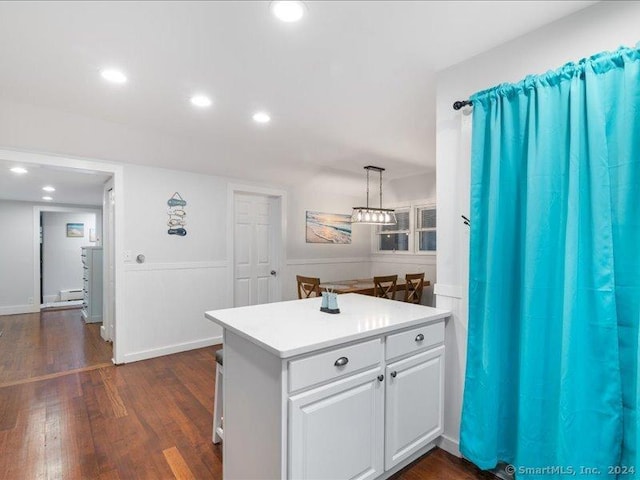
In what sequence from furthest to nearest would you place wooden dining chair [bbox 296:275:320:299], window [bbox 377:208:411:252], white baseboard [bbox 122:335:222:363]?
window [bbox 377:208:411:252] → wooden dining chair [bbox 296:275:320:299] → white baseboard [bbox 122:335:222:363]

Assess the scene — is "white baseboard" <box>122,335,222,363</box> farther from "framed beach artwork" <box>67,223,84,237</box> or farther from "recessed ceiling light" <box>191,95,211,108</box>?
"framed beach artwork" <box>67,223,84,237</box>

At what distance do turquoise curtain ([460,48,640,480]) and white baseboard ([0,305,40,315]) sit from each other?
7.54m

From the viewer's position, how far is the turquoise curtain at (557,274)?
1360 mm

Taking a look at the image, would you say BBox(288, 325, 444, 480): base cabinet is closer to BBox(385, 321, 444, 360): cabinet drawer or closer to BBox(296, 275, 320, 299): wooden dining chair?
BBox(385, 321, 444, 360): cabinet drawer

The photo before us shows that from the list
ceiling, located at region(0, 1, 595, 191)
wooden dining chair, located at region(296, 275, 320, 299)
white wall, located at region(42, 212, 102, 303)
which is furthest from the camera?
white wall, located at region(42, 212, 102, 303)

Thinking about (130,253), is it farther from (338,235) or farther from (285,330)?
(338,235)

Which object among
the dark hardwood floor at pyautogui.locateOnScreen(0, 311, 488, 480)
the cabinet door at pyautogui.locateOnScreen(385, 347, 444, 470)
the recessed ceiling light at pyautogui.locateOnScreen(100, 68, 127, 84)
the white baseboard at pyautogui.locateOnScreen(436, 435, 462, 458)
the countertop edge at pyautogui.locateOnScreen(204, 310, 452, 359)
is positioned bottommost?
the dark hardwood floor at pyautogui.locateOnScreen(0, 311, 488, 480)

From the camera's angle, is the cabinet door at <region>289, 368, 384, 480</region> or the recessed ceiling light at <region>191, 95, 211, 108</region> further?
the recessed ceiling light at <region>191, 95, 211, 108</region>

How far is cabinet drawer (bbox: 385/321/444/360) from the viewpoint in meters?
1.69

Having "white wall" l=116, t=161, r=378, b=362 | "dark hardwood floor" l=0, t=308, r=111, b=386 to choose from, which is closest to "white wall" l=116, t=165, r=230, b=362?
"white wall" l=116, t=161, r=378, b=362

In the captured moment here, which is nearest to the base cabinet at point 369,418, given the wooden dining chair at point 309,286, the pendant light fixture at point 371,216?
the wooden dining chair at point 309,286

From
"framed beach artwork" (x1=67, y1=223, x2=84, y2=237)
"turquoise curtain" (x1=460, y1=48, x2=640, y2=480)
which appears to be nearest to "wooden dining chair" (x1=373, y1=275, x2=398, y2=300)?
"turquoise curtain" (x1=460, y1=48, x2=640, y2=480)

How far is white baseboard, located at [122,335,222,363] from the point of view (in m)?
3.54

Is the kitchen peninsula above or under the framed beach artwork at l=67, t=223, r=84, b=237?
under
